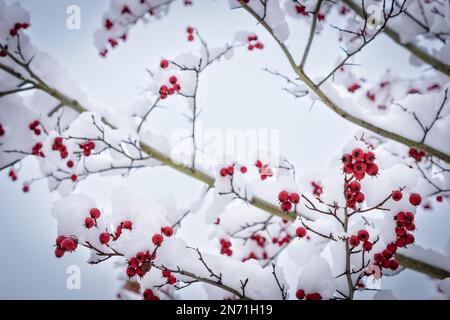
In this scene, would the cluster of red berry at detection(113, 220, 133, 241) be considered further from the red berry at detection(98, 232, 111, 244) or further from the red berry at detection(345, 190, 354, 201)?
the red berry at detection(345, 190, 354, 201)

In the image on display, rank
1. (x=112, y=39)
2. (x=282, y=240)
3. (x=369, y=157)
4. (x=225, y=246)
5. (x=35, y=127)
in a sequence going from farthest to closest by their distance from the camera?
1. (x=282, y=240)
2. (x=112, y=39)
3. (x=225, y=246)
4. (x=35, y=127)
5. (x=369, y=157)

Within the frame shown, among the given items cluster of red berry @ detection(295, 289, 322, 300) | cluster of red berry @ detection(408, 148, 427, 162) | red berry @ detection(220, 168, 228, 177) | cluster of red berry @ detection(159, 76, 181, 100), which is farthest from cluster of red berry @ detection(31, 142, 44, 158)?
cluster of red berry @ detection(408, 148, 427, 162)

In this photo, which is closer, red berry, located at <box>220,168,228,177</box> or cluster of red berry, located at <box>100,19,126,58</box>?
red berry, located at <box>220,168,228,177</box>

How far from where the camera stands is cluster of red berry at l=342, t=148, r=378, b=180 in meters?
1.94

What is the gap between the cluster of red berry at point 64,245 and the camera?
1.98 metres

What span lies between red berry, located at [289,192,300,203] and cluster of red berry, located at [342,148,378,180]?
1.38 feet

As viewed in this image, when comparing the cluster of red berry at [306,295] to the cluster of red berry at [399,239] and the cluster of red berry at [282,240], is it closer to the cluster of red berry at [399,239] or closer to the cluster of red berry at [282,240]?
the cluster of red berry at [399,239]

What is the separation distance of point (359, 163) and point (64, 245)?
1.96 metres

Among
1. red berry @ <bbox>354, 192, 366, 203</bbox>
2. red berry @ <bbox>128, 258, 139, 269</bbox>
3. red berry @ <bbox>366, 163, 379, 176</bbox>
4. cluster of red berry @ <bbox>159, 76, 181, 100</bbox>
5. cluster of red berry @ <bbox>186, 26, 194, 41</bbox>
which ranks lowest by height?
red berry @ <bbox>128, 258, 139, 269</bbox>

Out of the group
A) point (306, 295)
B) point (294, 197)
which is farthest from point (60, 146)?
point (306, 295)

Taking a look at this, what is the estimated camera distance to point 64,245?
1978 mm

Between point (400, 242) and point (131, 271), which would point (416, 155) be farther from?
point (131, 271)
